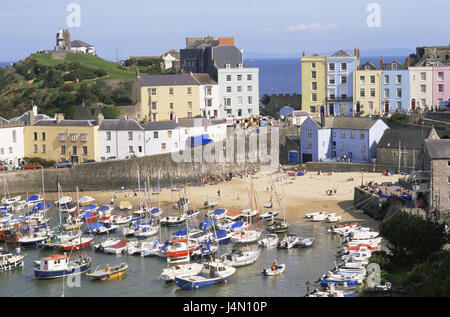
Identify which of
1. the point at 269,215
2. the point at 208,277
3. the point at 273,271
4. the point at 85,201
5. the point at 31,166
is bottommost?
the point at 208,277

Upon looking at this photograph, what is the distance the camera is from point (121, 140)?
58.4 m

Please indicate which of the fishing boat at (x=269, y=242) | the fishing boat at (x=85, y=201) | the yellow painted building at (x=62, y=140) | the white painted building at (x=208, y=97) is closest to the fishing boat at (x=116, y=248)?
the fishing boat at (x=269, y=242)

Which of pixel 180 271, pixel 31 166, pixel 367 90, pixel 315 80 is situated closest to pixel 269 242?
pixel 180 271

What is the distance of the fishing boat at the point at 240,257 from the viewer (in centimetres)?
3527

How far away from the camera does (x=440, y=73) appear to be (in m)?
63.5

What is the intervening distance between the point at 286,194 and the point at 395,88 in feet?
63.3

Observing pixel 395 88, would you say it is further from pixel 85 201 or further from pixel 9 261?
pixel 9 261

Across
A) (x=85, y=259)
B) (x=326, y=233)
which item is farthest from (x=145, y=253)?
(x=326, y=233)

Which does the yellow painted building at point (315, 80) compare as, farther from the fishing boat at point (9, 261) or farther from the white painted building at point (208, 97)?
the fishing boat at point (9, 261)

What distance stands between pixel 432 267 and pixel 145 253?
15.5 m

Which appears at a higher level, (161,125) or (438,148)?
(161,125)

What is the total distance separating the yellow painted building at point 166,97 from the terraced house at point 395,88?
16.3m

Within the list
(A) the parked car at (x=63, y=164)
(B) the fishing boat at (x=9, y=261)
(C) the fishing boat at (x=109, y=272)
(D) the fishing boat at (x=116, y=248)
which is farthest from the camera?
(A) the parked car at (x=63, y=164)

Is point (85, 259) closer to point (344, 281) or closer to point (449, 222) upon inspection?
point (344, 281)
